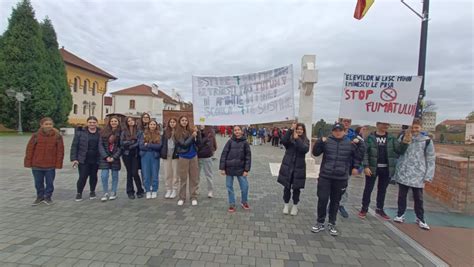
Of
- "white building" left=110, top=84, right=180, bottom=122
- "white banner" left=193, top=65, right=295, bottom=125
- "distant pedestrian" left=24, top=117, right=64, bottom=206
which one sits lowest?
"distant pedestrian" left=24, top=117, right=64, bottom=206

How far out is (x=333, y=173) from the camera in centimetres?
405

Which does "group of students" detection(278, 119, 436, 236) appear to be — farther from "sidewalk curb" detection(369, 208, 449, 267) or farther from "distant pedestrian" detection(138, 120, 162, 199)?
"distant pedestrian" detection(138, 120, 162, 199)

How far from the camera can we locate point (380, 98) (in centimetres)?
477

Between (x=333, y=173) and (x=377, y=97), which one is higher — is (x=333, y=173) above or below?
below

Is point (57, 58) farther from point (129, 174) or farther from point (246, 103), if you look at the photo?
point (246, 103)

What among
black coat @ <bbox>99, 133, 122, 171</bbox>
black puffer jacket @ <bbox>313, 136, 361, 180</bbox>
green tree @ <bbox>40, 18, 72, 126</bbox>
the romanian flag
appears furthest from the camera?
green tree @ <bbox>40, 18, 72, 126</bbox>

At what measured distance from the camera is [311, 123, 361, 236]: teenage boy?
4047 mm

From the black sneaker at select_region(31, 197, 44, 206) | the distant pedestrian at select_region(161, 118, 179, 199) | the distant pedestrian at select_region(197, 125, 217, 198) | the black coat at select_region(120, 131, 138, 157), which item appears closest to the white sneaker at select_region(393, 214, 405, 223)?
the distant pedestrian at select_region(197, 125, 217, 198)

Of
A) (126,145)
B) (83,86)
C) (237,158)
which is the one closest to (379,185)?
(237,158)

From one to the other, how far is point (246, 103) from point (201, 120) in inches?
37.4

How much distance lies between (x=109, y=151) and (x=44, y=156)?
3.90 ft

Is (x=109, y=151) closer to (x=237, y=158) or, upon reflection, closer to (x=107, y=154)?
(x=107, y=154)

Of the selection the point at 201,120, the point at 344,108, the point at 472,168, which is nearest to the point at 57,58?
the point at 201,120

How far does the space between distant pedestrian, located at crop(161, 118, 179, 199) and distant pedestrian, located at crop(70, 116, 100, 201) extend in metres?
1.42
